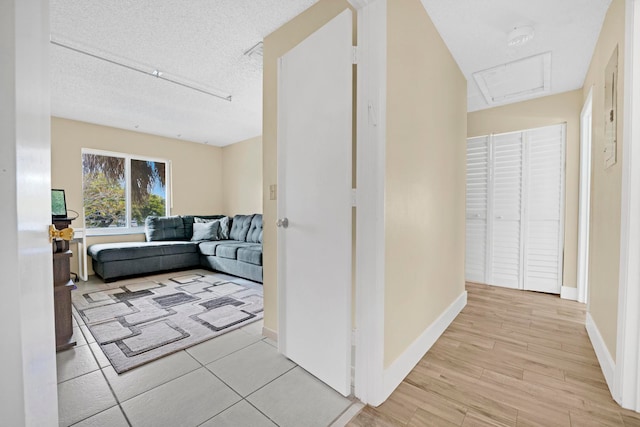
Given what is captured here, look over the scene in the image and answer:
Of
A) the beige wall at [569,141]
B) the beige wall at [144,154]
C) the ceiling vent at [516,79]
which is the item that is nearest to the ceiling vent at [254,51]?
the ceiling vent at [516,79]

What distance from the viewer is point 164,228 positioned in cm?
471

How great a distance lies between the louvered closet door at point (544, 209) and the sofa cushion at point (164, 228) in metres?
5.31

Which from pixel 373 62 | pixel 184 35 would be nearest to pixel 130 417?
pixel 373 62

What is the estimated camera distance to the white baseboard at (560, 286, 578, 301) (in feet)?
9.94

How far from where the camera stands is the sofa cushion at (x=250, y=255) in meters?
3.61

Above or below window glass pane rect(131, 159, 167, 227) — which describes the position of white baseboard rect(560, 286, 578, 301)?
below

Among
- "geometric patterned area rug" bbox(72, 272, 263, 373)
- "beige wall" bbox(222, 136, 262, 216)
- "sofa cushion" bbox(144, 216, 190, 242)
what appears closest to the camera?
"geometric patterned area rug" bbox(72, 272, 263, 373)

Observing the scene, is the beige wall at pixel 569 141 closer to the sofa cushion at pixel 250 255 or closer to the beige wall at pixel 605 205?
the beige wall at pixel 605 205

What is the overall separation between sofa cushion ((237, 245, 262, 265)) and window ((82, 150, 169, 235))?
7.62ft

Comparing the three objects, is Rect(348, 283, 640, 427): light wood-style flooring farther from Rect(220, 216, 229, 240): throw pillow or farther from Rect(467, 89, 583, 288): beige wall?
Rect(220, 216, 229, 240): throw pillow

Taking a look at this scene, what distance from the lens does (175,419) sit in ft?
4.21

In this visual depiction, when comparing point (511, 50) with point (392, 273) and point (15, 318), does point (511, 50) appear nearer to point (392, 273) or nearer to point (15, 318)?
point (392, 273)

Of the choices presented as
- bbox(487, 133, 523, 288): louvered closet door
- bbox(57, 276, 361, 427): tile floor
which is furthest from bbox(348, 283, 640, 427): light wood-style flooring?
bbox(487, 133, 523, 288): louvered closet door

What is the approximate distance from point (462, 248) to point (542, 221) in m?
1.33
